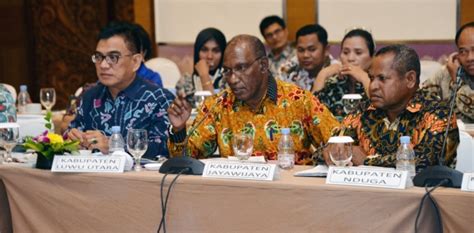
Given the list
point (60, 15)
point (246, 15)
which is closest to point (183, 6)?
point (246, 15)

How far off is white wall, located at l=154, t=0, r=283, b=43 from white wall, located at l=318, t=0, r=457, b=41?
518 millimetres

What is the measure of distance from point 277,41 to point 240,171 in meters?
4.64

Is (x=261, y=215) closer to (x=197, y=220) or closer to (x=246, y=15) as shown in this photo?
(x=197, y=220)

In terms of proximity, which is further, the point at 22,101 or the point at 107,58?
the point at 22,101

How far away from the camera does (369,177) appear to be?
9.19 feet

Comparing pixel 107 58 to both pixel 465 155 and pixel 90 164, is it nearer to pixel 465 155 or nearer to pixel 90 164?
pixel 90 164

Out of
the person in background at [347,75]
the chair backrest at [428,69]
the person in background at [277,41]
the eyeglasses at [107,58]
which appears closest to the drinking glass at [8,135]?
the eyeglasses at [107,58]

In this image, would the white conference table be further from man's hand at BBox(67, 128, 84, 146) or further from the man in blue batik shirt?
the man in blue batik shirt

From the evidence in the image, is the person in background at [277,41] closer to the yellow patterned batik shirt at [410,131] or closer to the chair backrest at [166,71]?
the chair backrest at [166,71]

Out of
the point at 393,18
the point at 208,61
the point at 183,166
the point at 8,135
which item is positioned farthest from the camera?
the point at 393,18

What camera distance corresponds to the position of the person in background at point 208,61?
6426 mm

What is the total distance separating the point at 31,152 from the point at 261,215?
1.24 m

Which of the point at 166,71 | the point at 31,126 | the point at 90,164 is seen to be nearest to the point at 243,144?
the point at 90,164

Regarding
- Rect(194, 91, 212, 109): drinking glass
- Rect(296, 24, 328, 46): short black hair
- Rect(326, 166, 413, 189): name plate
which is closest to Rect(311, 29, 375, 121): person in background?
Rect(296, 24, 328, 46): short black hair
